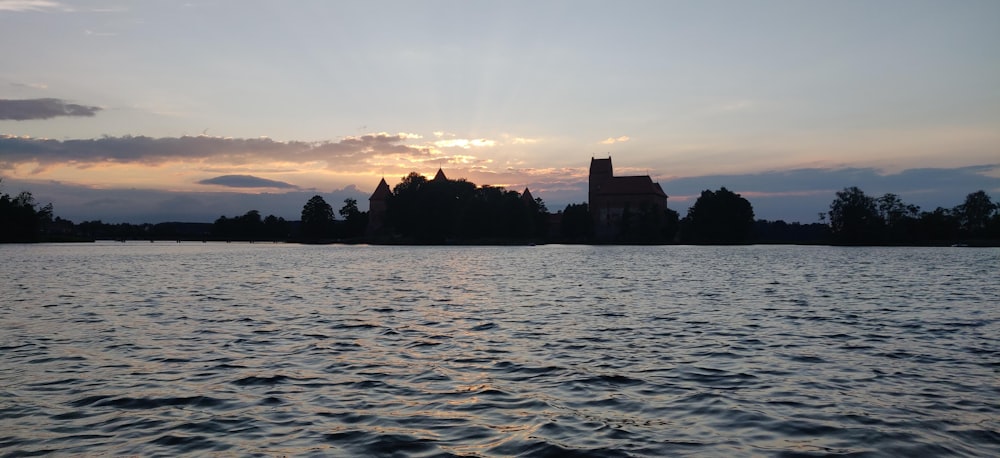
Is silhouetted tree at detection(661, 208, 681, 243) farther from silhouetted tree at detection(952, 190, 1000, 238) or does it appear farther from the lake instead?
the lake

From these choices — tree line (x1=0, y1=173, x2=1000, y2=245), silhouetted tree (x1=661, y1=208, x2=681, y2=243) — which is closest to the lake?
tree line (x1=0, y1=173, x2=1000, y2=245)

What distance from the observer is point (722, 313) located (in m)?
23.8

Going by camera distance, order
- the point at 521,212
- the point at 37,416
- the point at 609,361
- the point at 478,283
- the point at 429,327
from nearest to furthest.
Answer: the point at 37,416, the point at 609,361, the point at 429,327, the point at 478,283, the point at 521,212

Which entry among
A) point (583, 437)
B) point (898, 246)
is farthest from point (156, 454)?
point (898, 246)

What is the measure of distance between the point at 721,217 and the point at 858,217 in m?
31.0

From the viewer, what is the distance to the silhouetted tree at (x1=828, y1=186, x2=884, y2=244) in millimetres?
164125

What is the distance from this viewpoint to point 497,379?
1244cm

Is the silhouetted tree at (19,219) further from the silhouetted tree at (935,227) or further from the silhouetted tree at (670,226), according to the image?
the silhouetted tree at (935,227)

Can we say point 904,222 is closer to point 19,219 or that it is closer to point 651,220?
point 651,220

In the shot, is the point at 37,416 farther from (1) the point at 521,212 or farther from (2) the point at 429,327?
(1) the point at 521,212

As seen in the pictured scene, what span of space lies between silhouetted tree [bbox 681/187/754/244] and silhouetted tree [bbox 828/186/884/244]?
20972 millimetres

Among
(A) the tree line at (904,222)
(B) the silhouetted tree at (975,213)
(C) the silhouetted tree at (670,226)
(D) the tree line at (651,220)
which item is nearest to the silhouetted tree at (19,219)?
(D) the tree line at (651,220)

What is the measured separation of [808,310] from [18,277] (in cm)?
4383

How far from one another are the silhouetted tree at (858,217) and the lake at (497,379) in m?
153
